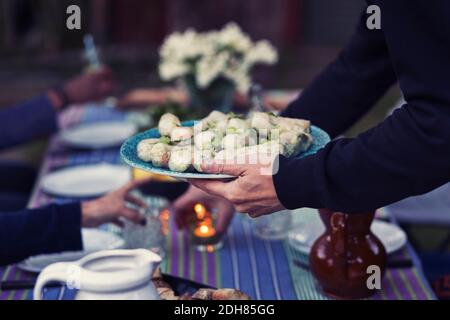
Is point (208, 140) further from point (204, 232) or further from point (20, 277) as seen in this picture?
point (20, 277)

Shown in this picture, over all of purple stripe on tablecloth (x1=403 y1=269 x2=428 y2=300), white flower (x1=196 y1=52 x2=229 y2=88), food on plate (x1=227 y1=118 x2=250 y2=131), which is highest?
food on plate (x1=227 y1=118 x2=250 y2=131)

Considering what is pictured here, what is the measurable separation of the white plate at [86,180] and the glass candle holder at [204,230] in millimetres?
519

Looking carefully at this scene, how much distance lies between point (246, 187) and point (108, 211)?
554mm

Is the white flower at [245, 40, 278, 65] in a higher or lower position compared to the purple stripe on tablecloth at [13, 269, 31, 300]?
higher

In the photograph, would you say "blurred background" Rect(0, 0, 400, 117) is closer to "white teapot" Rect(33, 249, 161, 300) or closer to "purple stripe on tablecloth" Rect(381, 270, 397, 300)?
"purple stripe on tablecloth" Rect(381, 270, 397, 300)

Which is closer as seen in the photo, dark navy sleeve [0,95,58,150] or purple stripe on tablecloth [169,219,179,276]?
purple stripe on tablecloth [169,219,179,276]

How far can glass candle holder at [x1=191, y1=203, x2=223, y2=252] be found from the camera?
5.87ft

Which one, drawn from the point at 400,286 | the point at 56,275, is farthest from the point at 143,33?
the point at 56,275

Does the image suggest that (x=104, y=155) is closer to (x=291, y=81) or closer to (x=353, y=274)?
(x=353, y=274)

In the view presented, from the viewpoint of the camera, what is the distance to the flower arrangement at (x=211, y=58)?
2.88m

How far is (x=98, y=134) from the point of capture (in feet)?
9.65

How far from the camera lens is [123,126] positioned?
10.1 ft

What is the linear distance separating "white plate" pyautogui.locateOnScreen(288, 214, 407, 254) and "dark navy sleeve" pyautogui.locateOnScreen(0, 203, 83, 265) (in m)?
0.53

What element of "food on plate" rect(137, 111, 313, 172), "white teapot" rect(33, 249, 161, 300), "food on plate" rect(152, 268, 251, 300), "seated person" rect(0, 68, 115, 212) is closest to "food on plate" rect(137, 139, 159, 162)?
"food on plate" rect(137, 111, 313, 172)
